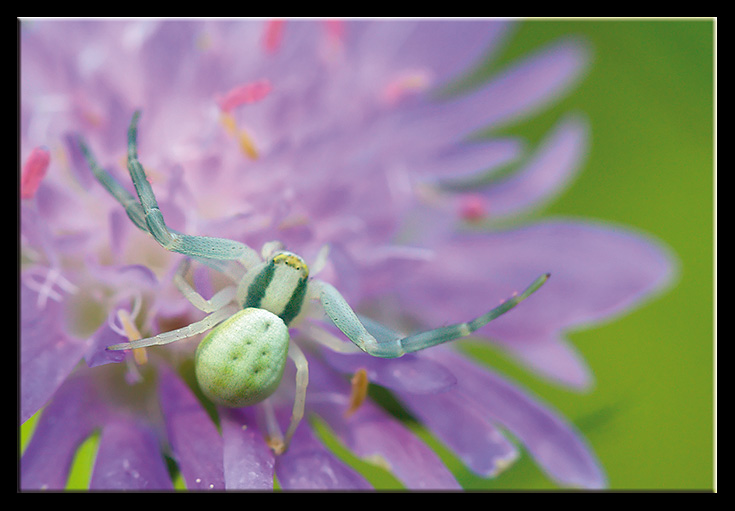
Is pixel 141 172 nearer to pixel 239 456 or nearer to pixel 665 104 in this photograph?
pixel 239 456

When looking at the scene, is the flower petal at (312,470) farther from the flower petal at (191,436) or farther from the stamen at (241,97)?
the stamen at (241,97)

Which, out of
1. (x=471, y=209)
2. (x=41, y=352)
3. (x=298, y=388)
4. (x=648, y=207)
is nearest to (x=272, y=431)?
(x=298, y=388)

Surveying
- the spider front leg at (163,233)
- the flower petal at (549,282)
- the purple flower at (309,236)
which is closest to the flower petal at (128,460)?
the purple flower at (309,236)

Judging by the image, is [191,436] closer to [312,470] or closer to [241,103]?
[312,470]

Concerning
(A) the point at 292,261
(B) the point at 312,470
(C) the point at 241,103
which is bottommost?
(B) the point at 312,470

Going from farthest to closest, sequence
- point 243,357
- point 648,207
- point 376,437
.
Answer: point 648,207 → point 376,437 → point 243,357

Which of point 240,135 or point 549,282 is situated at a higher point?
point 240,135
